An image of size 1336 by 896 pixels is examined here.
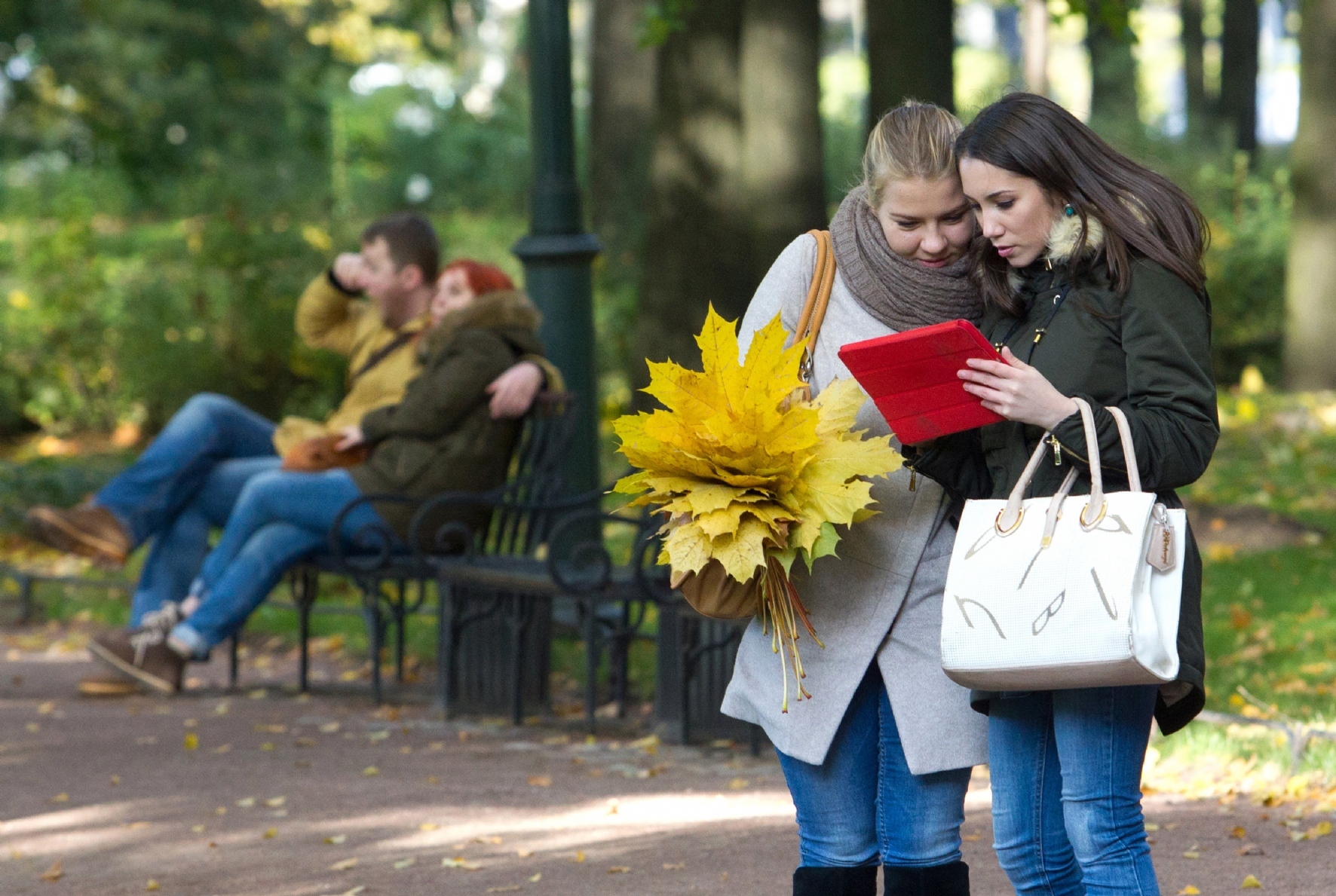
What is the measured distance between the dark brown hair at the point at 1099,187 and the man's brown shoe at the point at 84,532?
4865mm

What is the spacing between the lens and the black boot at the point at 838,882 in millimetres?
2854

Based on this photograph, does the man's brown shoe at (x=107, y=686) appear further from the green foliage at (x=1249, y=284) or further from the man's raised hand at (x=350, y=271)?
the green foliage at (x=1249, y=284)

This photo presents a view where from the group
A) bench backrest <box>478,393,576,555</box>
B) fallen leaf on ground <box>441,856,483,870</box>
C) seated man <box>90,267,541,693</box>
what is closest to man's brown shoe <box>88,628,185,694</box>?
seated man <box>90,267,541,693</box>

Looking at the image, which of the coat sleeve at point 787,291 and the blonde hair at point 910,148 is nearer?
the blonde hair at point 910,148

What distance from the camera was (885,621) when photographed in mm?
2826

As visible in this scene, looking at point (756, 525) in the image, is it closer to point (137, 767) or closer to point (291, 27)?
point (137, 767)

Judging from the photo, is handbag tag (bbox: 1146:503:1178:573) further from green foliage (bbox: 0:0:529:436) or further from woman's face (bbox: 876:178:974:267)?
green foliage (bbox: 0:0:529:436)

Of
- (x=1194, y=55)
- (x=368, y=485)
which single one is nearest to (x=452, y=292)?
(x=368, y=485)

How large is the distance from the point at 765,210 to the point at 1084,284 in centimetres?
720

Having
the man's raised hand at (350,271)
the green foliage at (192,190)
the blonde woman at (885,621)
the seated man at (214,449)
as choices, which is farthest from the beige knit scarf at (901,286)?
the green foliage at (192,190)

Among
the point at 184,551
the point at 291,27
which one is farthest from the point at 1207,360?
the point at 291,27

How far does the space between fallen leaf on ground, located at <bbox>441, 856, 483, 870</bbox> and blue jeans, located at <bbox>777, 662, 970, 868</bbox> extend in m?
1.48

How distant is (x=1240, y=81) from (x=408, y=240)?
1929 cm

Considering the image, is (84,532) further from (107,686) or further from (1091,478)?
(1091,478)
